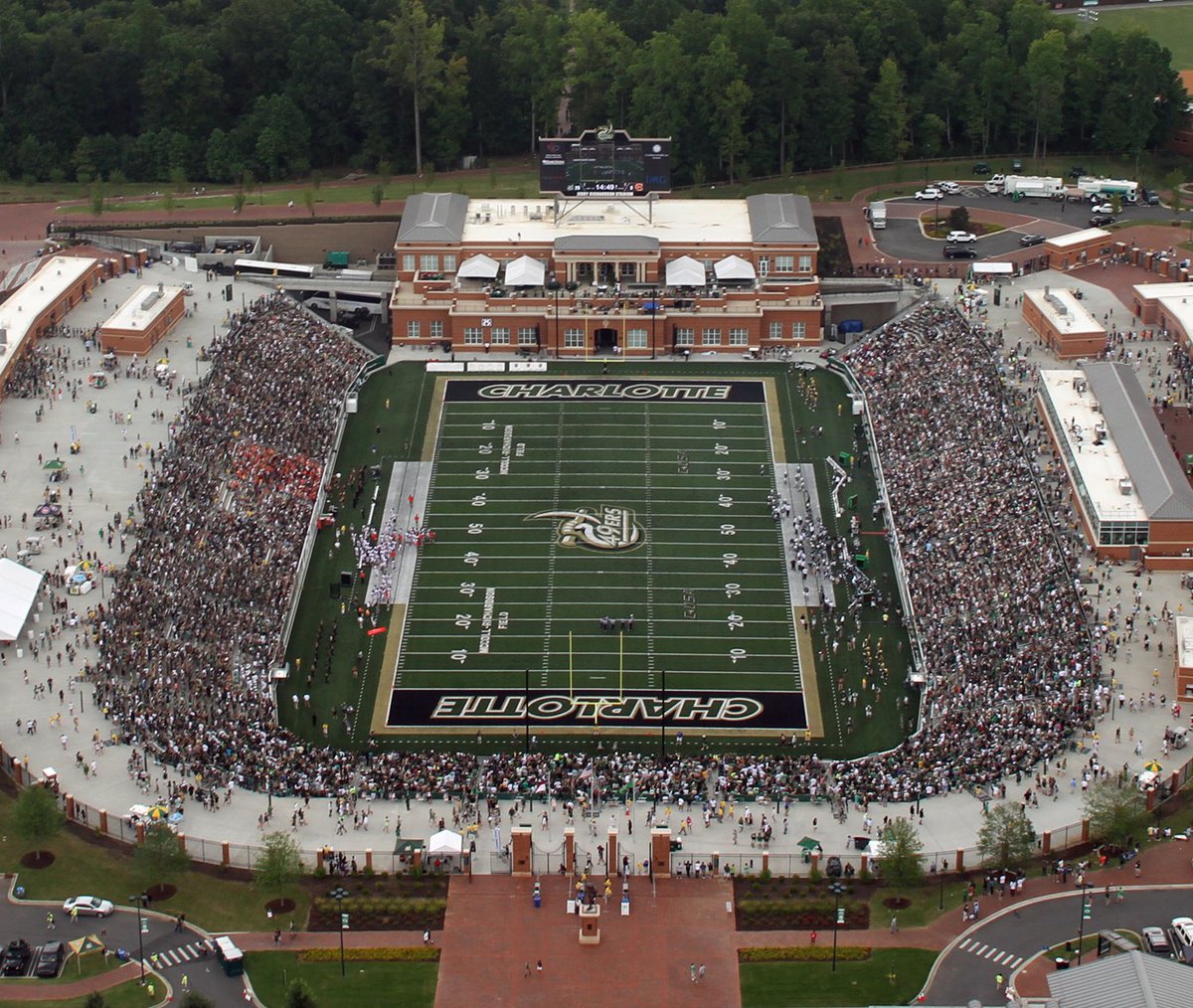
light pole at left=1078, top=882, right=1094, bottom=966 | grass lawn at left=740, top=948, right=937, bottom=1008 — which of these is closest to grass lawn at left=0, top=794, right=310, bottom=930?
grass lawn at left=740, top=948, right=937, bottom=1008

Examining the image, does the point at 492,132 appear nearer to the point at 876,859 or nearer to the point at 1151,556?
the point at 1151,556

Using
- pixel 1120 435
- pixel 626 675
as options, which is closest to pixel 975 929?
pixel 626 675

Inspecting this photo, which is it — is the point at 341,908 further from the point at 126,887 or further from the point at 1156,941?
the point at 1156,941

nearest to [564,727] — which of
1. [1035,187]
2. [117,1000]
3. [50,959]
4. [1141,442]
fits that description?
[117,1000]

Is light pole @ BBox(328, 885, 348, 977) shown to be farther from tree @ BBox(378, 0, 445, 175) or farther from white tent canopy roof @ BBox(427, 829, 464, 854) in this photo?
tree @ BBox(378, 0, 445, 175)

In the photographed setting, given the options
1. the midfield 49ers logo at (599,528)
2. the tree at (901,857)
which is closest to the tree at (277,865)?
the tree at (901,857)

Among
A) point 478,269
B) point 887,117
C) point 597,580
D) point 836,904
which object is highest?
point 836,904
